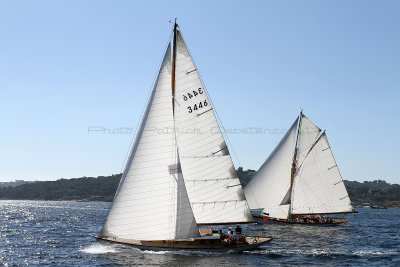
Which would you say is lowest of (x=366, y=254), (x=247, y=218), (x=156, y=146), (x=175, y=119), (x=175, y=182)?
(x=366, y=254)

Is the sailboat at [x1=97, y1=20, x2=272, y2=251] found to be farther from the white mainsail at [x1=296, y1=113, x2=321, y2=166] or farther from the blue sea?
the white mainsail at [x1=296, y1=113, x2=321, y2=166]

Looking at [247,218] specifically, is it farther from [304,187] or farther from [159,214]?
[304,187]

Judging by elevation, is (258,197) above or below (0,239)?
above

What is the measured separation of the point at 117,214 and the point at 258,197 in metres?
36.5

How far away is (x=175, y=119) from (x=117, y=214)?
28.0 feet

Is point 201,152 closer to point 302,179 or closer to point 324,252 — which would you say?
point 324,252

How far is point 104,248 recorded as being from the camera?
1646 inches

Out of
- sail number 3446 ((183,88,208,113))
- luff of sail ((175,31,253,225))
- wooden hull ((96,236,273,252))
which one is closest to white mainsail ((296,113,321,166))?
wooden hull ((96,236,273,252))

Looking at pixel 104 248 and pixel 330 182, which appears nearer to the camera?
pixel 104 248

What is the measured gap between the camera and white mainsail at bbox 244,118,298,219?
67.6 meters

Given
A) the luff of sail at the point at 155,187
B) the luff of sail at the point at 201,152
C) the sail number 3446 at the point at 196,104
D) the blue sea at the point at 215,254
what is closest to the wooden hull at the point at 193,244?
the luff of sail at the point at 155,187

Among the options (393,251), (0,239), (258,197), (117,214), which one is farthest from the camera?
(258,197)

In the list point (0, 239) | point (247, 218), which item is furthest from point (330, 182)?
point (0, 239)

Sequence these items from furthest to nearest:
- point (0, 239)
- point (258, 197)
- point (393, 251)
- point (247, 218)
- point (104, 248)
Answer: point (258, 197)
point (0, 239)
point (393, 251)
point (104, 248)
point (247, 218)
